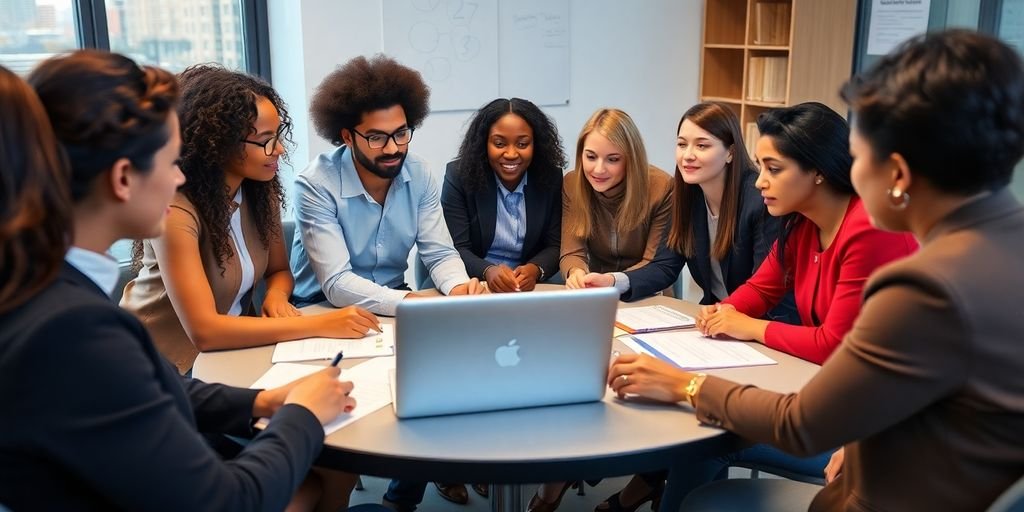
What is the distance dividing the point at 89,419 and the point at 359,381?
2.46 feet

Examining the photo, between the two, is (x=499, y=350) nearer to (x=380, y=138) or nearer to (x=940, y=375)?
(x=940, y=375)

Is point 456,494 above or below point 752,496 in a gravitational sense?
below

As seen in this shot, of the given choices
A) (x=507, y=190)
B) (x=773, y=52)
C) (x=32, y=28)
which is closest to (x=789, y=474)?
(x=507, y=190)

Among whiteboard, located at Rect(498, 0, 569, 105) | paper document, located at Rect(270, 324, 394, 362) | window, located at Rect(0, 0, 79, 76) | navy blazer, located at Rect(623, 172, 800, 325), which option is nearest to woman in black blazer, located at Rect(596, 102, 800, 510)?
navy blazer, located at Rect(623, 172, 800, 325)

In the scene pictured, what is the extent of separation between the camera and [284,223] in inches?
108

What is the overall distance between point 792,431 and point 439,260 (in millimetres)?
1577

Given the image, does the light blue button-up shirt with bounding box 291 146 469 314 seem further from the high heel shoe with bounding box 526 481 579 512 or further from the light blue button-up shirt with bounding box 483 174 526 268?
the high heel shoe with bounding box 526 481 579 512

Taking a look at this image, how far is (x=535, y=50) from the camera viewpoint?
14.8 ft

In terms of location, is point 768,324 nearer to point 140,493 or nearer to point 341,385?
point 341,385

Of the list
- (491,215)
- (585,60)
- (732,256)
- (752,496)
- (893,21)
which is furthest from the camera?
(585,60)

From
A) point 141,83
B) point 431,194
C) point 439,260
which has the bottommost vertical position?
point 439,260

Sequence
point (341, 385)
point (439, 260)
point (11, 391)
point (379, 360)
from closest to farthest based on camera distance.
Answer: point (11, 391) < point (341, 385) < point (379, 360) < point (439, 260)

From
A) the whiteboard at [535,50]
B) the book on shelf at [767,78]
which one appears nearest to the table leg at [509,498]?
the whiteboard at [535,50]

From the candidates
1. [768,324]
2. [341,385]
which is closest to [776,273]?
[768,324]
